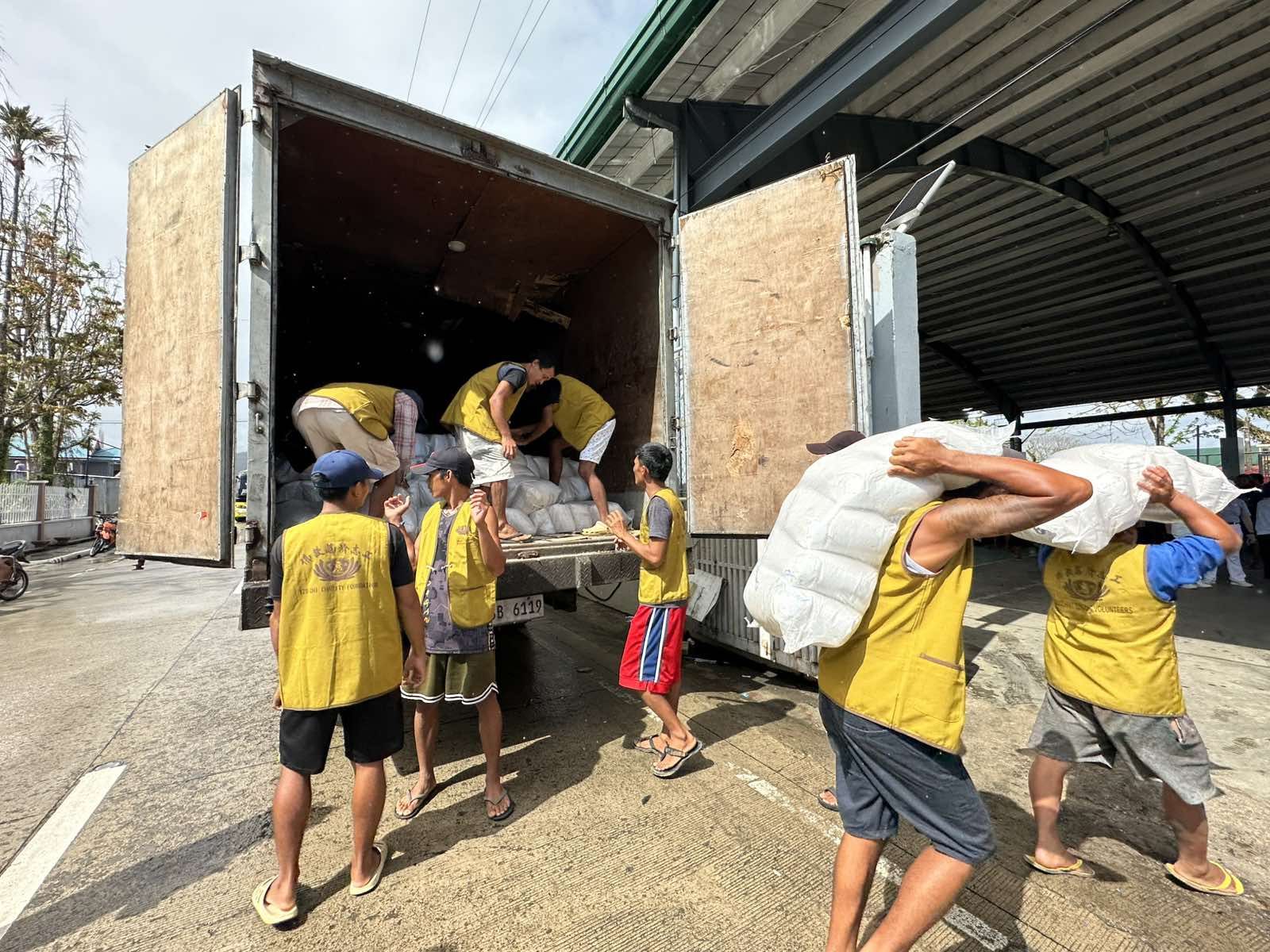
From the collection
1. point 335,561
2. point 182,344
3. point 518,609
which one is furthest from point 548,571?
point 182,344

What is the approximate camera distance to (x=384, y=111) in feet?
9.15

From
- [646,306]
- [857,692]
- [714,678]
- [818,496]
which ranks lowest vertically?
[714,678]

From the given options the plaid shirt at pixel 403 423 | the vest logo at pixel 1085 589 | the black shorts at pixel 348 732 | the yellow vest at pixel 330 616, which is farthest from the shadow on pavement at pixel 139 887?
the vest logo at pixel 1085 589

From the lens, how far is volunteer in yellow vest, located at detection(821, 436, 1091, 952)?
1.36 metres

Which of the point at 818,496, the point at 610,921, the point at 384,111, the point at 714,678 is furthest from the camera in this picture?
the point at 714,678

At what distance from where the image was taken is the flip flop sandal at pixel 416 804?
2330 millimetres

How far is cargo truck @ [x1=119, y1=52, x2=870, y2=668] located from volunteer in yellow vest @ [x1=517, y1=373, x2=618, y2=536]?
293 mm

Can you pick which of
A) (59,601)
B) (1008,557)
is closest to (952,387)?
(1008,557)

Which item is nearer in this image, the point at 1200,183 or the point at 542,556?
the point at 542,556

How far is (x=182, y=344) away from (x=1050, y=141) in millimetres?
7376

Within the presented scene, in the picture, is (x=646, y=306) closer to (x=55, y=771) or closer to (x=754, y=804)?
(x=754, y=804)

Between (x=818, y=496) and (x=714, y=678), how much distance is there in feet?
9.75

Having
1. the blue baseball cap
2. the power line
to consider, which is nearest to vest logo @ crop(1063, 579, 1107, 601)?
the blue baseball cap

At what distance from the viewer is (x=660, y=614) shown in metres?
2.82
